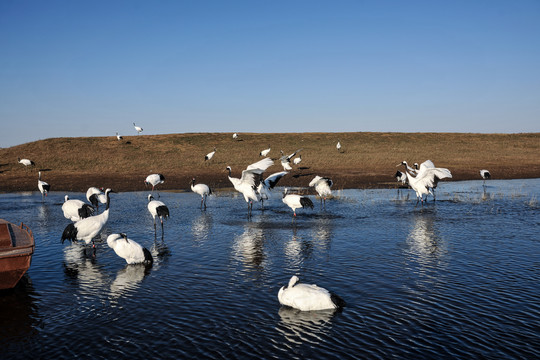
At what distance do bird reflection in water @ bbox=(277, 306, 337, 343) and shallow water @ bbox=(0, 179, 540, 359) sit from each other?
0.13ft

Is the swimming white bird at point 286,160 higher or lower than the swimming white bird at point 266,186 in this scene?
higher

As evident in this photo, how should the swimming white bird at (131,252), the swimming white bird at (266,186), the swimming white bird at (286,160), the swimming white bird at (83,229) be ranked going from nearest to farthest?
the swimming white bird at (131,252) → the swimming white bird at (83,229) → the swimming white bird at (266,186) → the swimming white bird at (286,160)

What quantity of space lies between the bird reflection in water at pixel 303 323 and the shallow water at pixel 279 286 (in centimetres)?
4

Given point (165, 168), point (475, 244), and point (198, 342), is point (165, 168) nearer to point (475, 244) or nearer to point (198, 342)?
point (475, 244)

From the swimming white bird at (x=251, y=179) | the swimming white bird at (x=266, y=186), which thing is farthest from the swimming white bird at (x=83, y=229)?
the swimming white bird at (x=266, y=186)

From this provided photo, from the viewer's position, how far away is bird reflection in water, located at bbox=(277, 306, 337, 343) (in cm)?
834

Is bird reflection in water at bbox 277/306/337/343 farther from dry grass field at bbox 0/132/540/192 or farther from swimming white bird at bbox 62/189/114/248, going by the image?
dry grass field at bbox 0/132/540/192

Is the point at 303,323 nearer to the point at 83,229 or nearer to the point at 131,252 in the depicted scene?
the point at 131,252

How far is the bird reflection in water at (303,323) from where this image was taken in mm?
8344

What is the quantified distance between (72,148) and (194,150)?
16921mm

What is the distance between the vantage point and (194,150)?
61.5m

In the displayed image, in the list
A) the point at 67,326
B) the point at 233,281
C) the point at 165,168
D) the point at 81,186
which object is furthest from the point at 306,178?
the point at 67,326

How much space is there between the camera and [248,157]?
5488 cm

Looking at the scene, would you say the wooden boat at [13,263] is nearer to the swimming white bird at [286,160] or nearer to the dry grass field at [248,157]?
the swimming white bird at [286,160]
